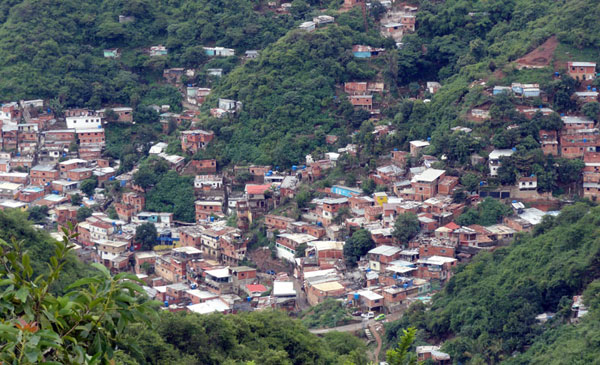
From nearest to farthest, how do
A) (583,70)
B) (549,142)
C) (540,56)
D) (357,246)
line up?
(357,246), (549,142), (583,70), (540,56)

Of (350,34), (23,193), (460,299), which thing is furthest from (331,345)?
(350,34)

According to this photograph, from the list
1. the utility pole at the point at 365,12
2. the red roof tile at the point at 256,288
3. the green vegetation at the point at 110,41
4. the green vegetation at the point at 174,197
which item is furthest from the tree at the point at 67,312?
the utility pole at the point at 365,12

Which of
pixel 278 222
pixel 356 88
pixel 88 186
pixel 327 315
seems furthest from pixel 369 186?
pixel 88 186

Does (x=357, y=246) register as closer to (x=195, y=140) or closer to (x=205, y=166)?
(x=205, y=166)

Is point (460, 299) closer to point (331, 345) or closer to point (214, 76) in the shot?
point (331, 345)

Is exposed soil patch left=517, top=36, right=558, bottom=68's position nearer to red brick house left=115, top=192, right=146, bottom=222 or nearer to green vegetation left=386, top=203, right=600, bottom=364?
green vegetation left=386, top=203, right=600, bottom=364

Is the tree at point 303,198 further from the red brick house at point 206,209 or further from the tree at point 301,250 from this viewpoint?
the red brick house at point 206,209
